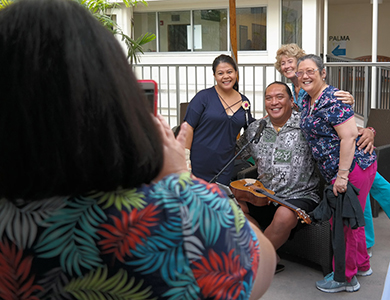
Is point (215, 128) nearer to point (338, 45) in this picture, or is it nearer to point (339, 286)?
point (339, 286)

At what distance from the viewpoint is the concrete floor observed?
3.53 m

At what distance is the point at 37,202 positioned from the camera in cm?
93

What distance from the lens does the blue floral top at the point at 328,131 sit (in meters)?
3.26

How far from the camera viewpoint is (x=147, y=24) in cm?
1311

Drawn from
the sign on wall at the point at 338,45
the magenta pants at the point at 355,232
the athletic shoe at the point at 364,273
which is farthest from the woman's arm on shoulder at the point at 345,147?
the sign on wall at the point at 338,45

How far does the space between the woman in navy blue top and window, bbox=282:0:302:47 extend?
8092 millimetres

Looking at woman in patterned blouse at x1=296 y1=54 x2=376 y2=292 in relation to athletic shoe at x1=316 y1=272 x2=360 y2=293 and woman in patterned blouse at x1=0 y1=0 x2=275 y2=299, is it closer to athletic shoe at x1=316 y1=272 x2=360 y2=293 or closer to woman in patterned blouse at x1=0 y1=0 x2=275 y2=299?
athletic shoe at x1=316 y1=272 x2=360 y2=293

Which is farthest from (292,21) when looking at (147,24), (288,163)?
(288,163)

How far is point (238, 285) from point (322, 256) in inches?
120

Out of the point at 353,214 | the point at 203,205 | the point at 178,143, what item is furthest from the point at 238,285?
the point at 353,214

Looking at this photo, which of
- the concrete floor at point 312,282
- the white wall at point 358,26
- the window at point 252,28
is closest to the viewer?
the concrete floor at point 312,282

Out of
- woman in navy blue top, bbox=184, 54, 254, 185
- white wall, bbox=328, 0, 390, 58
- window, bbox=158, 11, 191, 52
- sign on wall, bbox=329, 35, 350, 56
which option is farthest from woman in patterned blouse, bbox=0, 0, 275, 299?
white wall, bbox=328, 0, 390, 58

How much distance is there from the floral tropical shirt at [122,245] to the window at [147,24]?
12454mm

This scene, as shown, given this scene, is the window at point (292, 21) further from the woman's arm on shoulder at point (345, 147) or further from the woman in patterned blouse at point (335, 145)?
the woman's arm on shoulder at point (345, 147)
